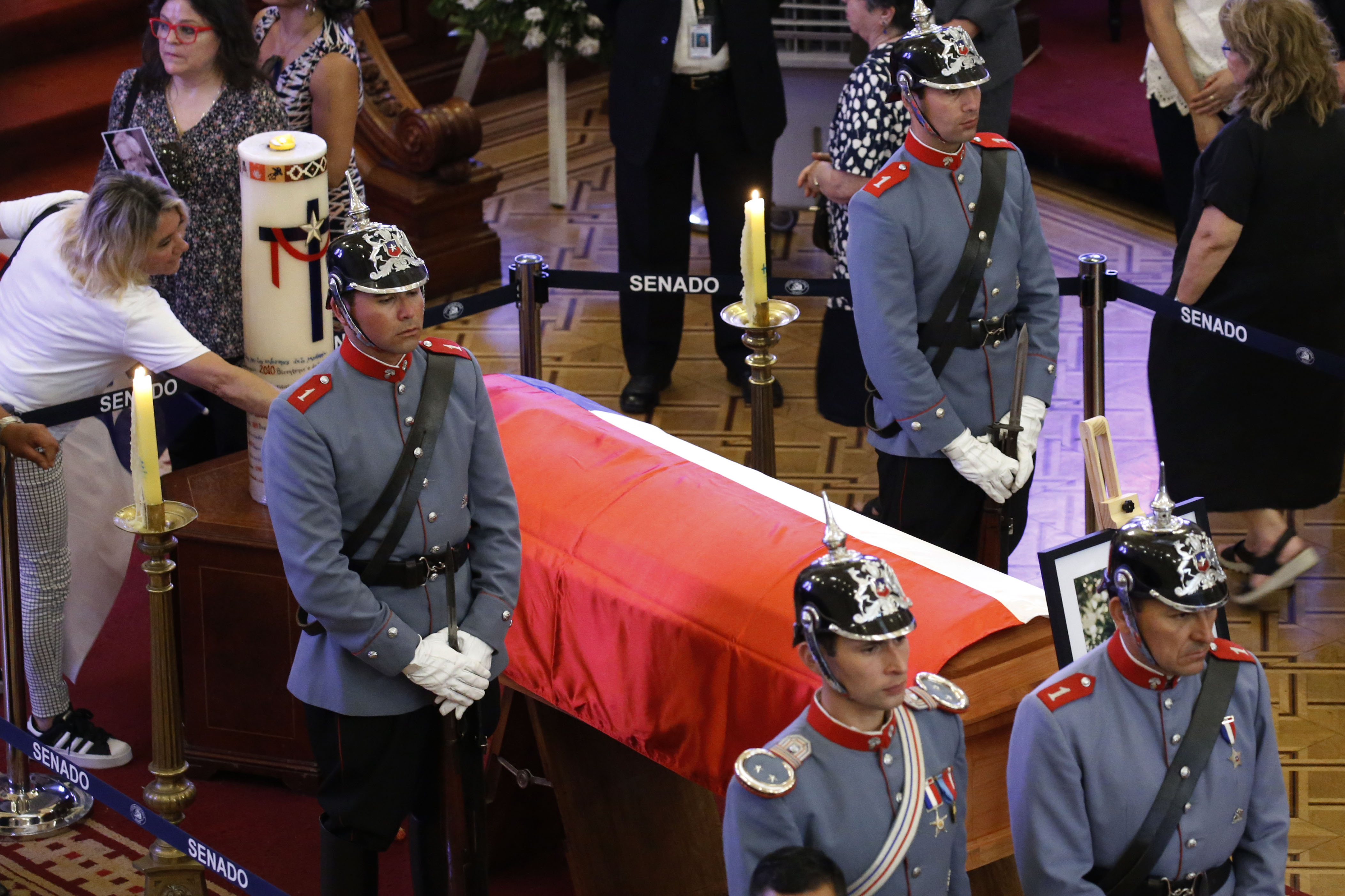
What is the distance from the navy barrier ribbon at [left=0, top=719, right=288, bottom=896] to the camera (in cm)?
296

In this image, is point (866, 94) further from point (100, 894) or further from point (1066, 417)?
point (100, 894)

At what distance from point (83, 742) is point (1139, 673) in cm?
251

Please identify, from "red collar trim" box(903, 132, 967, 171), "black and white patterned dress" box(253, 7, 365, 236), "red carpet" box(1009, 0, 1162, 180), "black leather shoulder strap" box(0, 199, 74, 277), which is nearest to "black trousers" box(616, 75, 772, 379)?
"black and white patterned dress" box(253, 7, 365, 236)

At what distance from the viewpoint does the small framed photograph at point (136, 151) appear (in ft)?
13.5

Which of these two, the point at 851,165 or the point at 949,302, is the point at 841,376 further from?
the point at 949,302

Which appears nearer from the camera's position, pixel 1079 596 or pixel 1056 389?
pixel 1079 596

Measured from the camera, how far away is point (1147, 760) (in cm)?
249

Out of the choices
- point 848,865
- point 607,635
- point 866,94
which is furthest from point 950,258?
point 848,865

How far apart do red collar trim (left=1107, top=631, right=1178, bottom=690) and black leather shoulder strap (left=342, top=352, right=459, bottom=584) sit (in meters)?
1.15

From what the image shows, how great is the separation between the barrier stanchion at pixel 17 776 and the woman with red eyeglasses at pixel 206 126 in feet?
2.23

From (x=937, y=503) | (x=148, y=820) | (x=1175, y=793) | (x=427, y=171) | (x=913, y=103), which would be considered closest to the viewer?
(x=1175, y=793)

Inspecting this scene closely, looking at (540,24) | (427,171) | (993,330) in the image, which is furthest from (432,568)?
(540,24)

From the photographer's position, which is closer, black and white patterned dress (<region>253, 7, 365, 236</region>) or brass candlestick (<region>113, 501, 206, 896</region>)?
brass candlestick (<region>113, 501, 206, 896</region>)

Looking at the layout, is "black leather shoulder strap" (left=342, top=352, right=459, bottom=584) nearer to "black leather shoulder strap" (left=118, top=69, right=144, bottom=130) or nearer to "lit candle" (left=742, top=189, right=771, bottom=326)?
"lit candle" (left=742, top=189, right=771, bottom=326)
